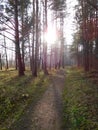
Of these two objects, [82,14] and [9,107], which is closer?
[9,107]

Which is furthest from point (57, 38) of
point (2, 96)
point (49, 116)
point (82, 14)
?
point (49, 116)

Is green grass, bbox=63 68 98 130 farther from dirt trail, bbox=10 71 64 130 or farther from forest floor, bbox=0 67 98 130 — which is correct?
dirt trail, bbox=10 71 64 130

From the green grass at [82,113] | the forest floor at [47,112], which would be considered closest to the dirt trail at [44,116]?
the forest floor at [47,112]

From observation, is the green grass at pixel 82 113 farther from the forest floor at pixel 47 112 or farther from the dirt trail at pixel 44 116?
the dirt trail at pixel 44 116

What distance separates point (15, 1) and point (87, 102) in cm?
1785

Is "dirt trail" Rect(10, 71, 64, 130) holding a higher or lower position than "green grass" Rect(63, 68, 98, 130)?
lower

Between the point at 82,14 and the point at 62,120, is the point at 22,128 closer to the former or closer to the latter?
the point at 62,120

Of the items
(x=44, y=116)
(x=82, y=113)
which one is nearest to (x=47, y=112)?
(x=44, y=116)

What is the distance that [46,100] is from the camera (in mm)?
14281

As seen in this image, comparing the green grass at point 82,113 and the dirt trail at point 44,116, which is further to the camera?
the dirt trail at point 44,116

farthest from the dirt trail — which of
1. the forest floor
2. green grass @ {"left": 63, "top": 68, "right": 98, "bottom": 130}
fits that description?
green grass @ {"left": 63, "top": 68, "right": 98, "bottom": 130}

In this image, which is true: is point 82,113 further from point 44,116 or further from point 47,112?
point 47,112

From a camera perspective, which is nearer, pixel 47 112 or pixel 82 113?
pixel 82 113

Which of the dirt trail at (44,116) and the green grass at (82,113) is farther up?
the green grass at (82,113)
